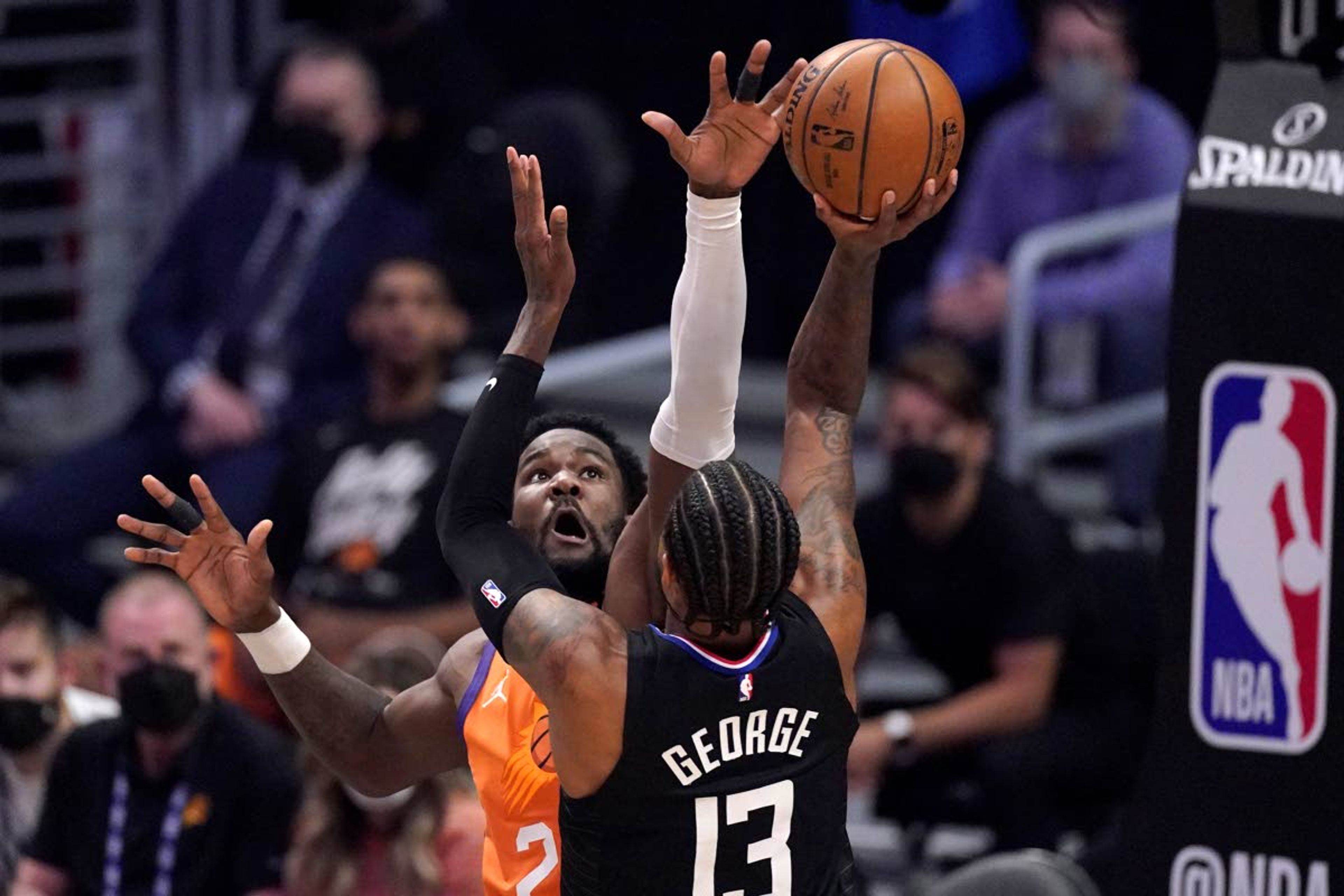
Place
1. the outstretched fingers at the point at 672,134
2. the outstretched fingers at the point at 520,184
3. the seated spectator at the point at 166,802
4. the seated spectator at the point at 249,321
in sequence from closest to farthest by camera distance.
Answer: the outstretched fingers at the point at 672,134 < the outstretched fingers at the point at 520,184 < the seated spectator at the point at 166,802 < the seated spectator at the point at 249,321

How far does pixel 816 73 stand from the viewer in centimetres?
451

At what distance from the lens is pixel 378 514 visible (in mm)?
7996

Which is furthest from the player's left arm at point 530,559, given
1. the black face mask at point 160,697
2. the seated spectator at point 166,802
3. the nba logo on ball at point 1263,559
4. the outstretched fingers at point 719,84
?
the seated spectator at point 166,802

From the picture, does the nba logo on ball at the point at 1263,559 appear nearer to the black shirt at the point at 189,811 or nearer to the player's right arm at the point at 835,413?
the player's right arm at the point at 835,413

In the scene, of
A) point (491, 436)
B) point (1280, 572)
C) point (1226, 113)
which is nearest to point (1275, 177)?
Result: point (1226, 113)

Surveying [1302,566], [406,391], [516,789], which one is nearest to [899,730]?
[406,391]

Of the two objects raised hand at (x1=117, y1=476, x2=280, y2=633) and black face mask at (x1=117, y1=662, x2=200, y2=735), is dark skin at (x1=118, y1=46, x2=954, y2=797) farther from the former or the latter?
black face mask at (x1=117, y1=662, x2=200, y2=735)

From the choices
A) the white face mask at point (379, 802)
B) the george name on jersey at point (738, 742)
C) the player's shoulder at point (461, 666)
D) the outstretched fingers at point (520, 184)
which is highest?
the outstretched fingers at point (520, 184)

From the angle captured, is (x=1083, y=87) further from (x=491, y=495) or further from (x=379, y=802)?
(x=491, y=495)

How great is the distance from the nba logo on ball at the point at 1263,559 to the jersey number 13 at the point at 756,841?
→ 1382mm

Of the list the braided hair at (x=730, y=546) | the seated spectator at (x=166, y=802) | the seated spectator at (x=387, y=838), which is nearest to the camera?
the braided hair at (x=730, y=546)

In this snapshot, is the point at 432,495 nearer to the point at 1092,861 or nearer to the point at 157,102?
the point at 1092,861

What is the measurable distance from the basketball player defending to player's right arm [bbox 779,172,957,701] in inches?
5.3

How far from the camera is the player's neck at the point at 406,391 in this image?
8.12 m
